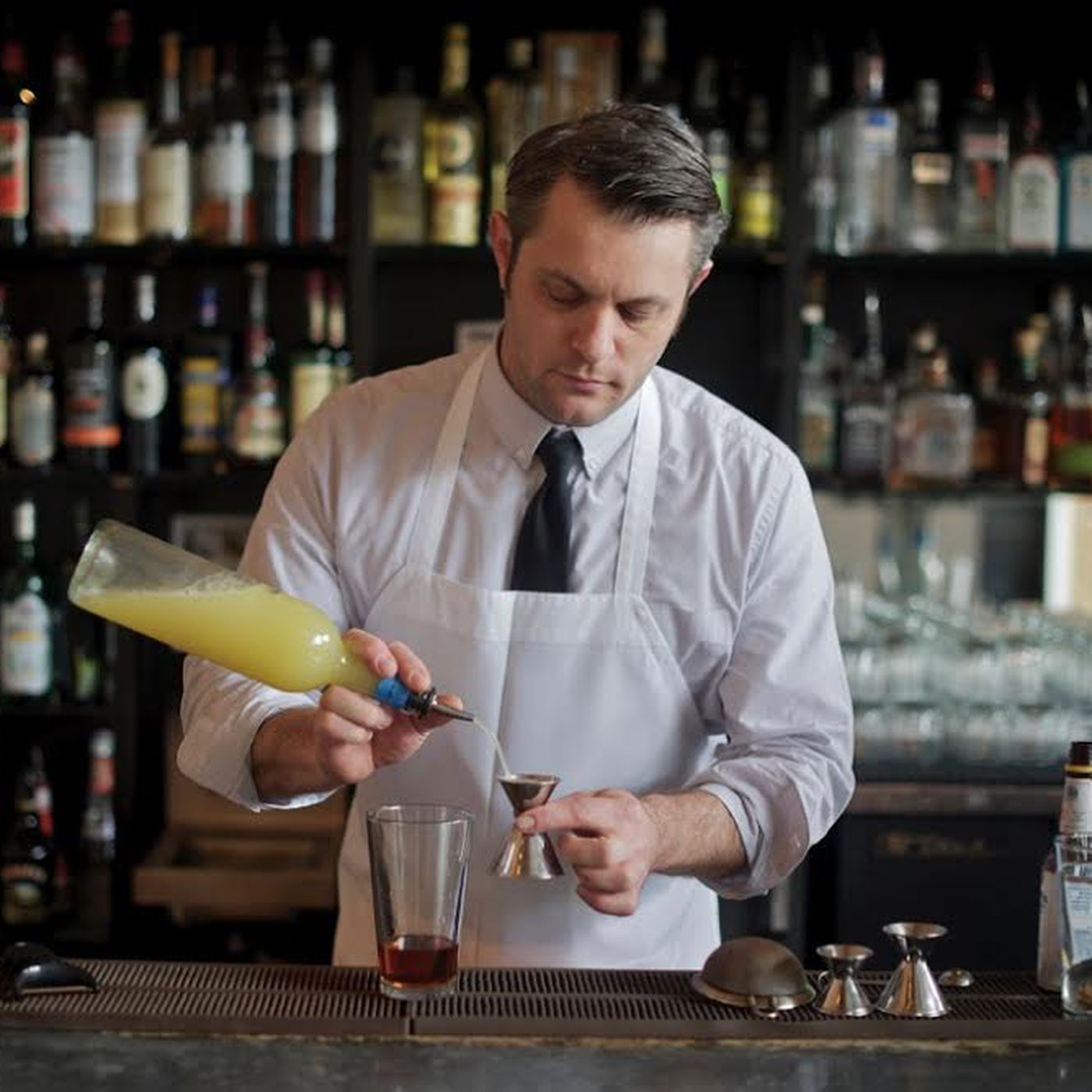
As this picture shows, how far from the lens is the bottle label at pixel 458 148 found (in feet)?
11.1

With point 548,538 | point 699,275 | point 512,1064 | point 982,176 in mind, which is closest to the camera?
point 512,1064

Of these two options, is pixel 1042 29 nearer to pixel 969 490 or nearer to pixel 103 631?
pixel 969 490

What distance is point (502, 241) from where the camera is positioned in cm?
196

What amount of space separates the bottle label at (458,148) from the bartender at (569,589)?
1257 mm

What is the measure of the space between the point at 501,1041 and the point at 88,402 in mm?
2174

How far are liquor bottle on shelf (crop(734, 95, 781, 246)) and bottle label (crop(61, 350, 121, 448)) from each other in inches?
47.5

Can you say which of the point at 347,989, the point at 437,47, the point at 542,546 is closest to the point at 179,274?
the point at 437,47

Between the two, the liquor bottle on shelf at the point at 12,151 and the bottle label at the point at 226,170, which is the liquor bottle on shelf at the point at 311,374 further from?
the liquor bottle on shelf at the point at 12,151

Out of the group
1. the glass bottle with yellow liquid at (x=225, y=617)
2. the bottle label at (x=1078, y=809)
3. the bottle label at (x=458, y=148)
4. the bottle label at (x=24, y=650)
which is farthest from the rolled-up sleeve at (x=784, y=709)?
the bottle label at (x=24, y=650)

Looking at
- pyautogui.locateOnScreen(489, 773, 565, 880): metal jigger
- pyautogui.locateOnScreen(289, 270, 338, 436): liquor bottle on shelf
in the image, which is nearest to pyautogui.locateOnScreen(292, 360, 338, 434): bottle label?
pyautogui.locateOnScreen(289, 270, 338, 436): liquor bottle on shelf

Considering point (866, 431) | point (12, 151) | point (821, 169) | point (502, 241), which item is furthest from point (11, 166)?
point (502, 241)

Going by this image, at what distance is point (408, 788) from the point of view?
81.5 inches

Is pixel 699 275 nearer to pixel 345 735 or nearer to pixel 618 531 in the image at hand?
pixel 618 531

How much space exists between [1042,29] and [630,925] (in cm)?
234
